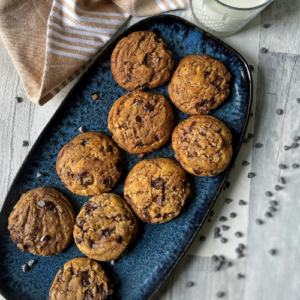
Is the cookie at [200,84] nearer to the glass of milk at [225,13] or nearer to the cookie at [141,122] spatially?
the cookie at [141,122]

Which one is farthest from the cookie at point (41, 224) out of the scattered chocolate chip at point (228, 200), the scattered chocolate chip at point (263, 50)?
the scattered chocolate chip at point (263, 50)

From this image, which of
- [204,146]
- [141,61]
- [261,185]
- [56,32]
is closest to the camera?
[204,146]

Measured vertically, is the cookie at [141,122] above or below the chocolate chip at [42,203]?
above

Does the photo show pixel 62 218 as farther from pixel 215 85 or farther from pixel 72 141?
pixel 215 85

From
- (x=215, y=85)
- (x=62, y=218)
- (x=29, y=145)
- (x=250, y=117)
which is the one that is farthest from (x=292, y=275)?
(x=29, y=145)

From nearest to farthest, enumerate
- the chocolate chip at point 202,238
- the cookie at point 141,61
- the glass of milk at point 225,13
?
the glass of milk at point 225,13
the cookie at point 141,61
the chocolate chip at point 202,238

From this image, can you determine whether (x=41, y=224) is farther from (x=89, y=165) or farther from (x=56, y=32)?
(x=56, y=32)

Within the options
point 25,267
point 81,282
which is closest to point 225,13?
point 81,282
